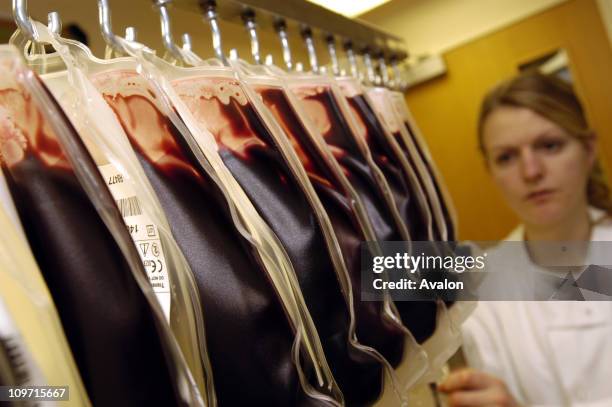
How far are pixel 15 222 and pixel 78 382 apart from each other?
0.09m

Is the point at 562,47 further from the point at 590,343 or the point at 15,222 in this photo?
the point at 15,222

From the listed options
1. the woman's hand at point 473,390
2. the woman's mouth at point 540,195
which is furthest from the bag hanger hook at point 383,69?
the woman's hand at point 473,390

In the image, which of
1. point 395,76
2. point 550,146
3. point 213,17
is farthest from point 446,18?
point 213,17

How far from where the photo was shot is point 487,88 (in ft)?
3.06

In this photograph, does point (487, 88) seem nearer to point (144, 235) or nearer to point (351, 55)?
point (351, 55)

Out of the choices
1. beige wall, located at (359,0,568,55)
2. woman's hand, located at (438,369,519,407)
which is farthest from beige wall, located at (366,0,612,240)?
woman's hand, located at (438,369,519,407)

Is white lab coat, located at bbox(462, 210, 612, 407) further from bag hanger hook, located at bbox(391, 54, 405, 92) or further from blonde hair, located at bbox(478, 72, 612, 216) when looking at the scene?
bag hanger hook, located at bbox(391, 54, 405, 92)

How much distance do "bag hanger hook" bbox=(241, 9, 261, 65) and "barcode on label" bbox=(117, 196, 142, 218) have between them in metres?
0.23

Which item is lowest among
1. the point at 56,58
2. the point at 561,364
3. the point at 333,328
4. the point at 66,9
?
the point at 561,364

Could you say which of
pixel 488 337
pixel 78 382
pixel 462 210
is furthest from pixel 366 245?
pixel 462 210

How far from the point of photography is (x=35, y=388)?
0.68 feet

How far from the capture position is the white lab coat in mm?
551

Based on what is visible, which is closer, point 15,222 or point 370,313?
point 15,222

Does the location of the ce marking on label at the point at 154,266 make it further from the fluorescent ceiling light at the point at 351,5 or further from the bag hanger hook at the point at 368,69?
the fluorescent ceiling light at the point at 351,5
